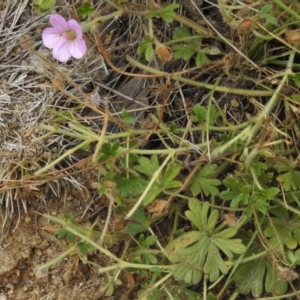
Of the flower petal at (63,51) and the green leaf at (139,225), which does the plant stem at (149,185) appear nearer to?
the green leaf at (139,225)

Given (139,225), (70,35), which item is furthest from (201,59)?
(139,225)

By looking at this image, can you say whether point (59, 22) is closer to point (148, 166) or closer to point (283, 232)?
point (148, 166)

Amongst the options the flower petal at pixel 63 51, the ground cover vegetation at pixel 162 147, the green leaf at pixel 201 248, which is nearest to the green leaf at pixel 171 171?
the ground cover vegetation at pixel 162 147

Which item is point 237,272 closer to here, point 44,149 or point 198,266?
point 198,266

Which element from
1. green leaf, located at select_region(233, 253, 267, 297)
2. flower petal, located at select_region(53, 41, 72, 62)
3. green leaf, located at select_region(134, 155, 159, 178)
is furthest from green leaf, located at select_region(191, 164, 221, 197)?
flower petal, located at select_region(53, 41, 72, 62)

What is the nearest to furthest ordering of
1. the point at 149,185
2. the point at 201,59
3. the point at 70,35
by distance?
the point at 149,185 < the point at 70,35 < the point at 201,59

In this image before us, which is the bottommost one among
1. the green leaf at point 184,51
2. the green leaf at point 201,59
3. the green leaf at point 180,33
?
the green leaf at point 201,59

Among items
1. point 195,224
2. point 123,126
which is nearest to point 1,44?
point 123,126
